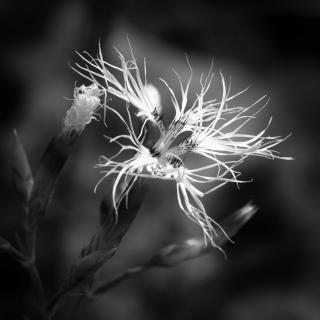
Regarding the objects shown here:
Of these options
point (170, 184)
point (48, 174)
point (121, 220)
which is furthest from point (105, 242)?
point (170, 184)

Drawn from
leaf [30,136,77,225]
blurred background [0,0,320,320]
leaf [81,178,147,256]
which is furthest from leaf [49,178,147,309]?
blurred background [0,0,320,320]

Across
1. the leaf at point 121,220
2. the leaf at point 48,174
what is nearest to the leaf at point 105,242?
the leaf at point 121,220

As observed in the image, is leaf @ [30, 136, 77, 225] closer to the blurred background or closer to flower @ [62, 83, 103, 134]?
flower @ [62, 83, 103, 134]

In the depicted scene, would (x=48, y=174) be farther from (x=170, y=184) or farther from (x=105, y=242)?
(x=170, y=184)

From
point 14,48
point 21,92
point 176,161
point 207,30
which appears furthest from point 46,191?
point 207,30

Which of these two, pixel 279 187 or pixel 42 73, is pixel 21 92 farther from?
pixel 279 187

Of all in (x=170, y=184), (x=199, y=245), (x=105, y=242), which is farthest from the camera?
(x=170, y=184)
